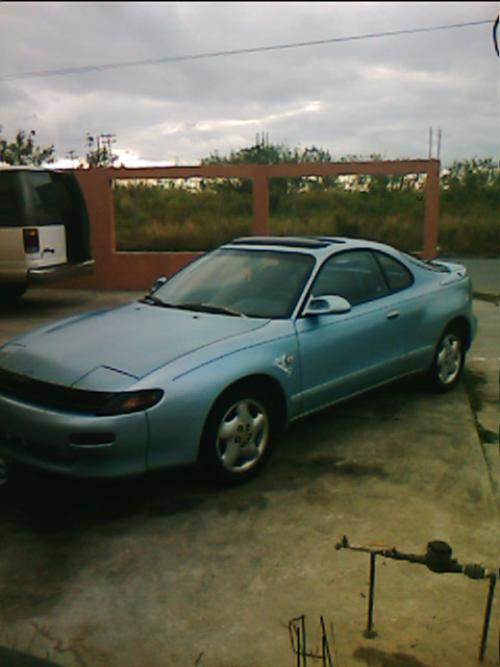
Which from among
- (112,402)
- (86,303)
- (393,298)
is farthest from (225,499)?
(86,303)

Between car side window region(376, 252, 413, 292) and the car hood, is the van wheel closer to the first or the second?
the car hood

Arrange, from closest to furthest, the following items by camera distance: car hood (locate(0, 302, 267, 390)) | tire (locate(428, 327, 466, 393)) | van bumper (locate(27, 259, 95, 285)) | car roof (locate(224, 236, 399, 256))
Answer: car hood (locate(0, 302, 267, 390))
car roof (locate(224, 236, 399, 256))
tire (locate(428, 327, 466, 393))
van bumper (locate(27, 259, 95, 285))

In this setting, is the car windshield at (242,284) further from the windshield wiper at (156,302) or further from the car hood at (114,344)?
the car hood at (114,344)

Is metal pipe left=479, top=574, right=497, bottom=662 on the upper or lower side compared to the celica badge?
lower

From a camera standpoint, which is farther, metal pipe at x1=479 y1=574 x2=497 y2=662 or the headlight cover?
the headlight cover

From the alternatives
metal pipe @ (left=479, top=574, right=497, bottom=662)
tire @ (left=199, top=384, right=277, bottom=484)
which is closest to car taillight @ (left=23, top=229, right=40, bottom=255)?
tire @ (left=199, top=384, right=277, bottom=484)

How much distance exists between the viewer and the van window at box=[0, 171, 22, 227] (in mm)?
8469

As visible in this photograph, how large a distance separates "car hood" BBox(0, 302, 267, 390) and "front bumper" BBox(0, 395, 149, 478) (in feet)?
0.60

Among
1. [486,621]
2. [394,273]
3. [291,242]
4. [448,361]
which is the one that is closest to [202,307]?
[291,242]

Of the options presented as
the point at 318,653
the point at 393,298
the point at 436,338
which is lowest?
the point at 318,653

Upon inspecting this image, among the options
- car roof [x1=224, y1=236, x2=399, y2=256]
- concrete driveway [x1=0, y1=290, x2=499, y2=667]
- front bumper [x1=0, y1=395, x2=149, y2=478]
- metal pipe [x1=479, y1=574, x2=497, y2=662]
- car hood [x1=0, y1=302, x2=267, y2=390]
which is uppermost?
car roof [x1=224, y1=236, x2=399, y2=256]

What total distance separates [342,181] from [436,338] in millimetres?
7169

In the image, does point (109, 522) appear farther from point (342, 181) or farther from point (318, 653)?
point (342, 181)

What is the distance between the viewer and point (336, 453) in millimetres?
4062
